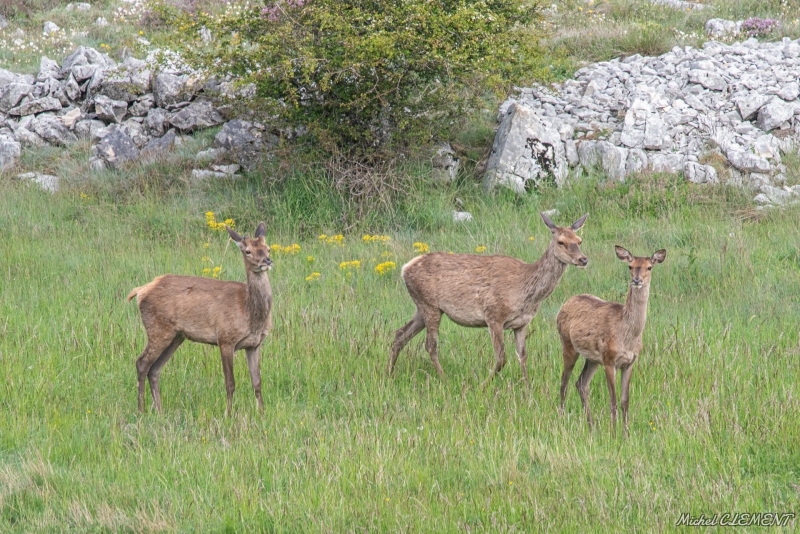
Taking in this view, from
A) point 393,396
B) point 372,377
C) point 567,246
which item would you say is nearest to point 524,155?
point 567,246

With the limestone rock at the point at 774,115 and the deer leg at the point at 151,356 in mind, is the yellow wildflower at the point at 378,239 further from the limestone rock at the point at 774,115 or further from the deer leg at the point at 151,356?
the limestone rock at the point at 774,115

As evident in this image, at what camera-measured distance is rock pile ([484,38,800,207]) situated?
49.0 feet

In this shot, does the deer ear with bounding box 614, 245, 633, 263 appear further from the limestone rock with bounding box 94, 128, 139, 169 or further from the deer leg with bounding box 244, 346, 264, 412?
the limestone rock with bounding box 94, 128, 139, 169

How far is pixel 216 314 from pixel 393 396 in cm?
158

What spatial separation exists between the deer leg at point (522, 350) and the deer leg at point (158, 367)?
290 cm

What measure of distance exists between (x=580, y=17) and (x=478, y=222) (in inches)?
395

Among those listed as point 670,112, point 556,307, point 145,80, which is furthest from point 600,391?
point 145,80

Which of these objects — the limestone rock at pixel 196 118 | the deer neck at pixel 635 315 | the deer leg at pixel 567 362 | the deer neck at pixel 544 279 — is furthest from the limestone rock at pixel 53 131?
the deer neck at pixel 635 315

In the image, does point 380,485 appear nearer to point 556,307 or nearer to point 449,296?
point 449,296

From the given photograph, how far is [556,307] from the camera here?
35.9ft

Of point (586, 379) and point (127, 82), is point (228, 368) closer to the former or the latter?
point (586, 379)

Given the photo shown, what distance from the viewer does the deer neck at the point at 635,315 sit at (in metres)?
7.55

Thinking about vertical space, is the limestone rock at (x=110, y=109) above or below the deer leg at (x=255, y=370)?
above

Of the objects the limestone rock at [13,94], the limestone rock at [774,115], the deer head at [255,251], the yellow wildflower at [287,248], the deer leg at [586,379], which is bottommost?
the yellow wildflower at [287,248]
